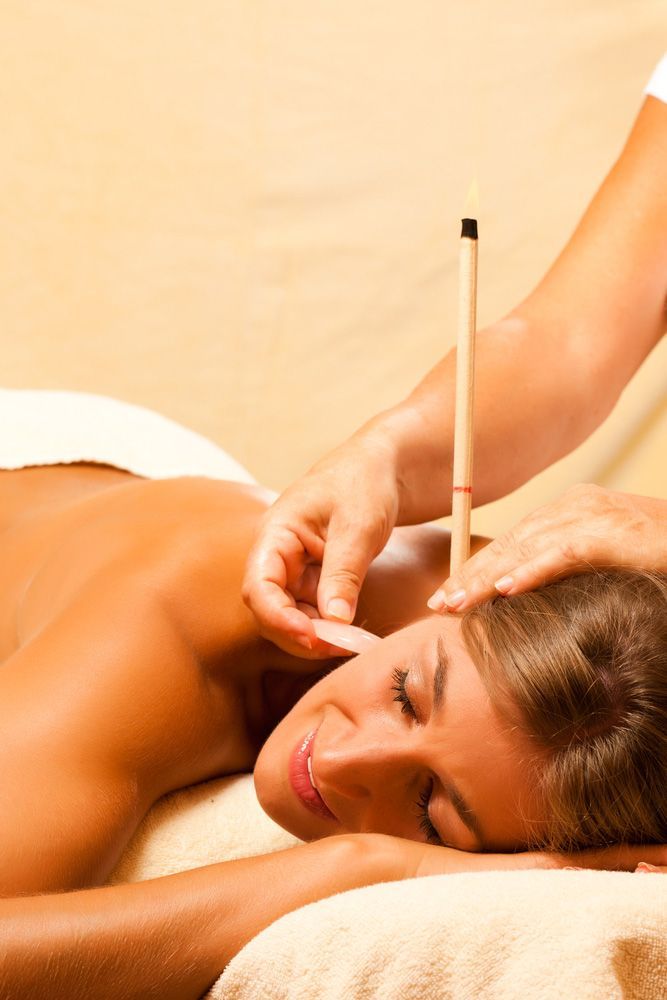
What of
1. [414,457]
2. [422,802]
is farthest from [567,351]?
[422,802]

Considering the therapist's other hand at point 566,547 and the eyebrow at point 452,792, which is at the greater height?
the therapist's other hand at point 566,547

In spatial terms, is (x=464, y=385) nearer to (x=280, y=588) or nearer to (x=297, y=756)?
(x=280, y=588)

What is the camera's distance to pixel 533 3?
7.70ft

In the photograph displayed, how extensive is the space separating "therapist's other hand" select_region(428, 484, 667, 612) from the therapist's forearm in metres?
0.28

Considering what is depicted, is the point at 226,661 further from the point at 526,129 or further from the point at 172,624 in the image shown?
the point at 526,129

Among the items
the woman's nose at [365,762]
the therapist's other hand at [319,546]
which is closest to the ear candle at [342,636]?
the therapist's other hand at [319,546]

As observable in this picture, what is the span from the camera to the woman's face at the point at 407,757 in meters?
0.95

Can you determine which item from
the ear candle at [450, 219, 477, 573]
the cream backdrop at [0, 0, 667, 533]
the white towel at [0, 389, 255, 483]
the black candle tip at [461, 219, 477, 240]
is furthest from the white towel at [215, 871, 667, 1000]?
the cream backdrop at [0, 0, 667, 533]

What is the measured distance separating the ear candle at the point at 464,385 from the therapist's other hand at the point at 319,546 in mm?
98

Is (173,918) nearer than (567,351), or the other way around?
(173,918)

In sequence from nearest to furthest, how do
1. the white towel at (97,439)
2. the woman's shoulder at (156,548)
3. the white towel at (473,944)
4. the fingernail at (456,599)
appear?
the white towel at (473,944) < the fingernail at (456,599) < the woman's shoulder at (156,548) < the white towel at (97,439)

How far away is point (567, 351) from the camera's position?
5.06 feet

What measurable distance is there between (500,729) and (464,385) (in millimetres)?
305

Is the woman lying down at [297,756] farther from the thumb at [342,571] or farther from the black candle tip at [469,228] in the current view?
the black candle tip at [469,228]
